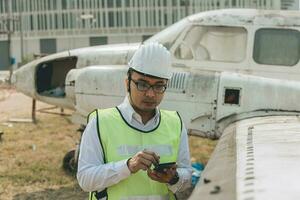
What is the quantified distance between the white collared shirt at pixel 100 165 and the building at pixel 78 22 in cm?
5442

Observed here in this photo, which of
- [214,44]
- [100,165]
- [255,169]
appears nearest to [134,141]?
[100,165]

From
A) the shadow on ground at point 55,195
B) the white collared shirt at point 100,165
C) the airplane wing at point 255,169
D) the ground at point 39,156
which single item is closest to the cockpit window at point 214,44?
the shadow on ground at point 55,195

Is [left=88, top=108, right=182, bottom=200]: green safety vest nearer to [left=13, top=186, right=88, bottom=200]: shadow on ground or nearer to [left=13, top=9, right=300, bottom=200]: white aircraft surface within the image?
[left=13, top=9, right=300, bottom=200]: white aircraft surface

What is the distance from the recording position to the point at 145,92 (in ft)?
9.87

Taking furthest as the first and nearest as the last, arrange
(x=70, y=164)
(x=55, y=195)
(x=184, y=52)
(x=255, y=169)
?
(x=70, y=164), (x=184, y=52), (x=55, y=195), (x=255, y=169)

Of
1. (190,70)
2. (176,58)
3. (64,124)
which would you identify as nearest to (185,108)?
(190,70)

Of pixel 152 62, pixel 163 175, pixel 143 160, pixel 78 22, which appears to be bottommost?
pixel 78 22

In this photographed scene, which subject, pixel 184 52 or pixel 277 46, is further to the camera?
pixel 184 52

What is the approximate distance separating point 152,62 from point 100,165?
585 millimetres

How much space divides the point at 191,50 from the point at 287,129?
10.4 ft

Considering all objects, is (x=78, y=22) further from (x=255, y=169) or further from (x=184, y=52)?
(x=255, y=169)

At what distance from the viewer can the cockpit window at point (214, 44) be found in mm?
7887

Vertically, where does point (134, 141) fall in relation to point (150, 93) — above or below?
below

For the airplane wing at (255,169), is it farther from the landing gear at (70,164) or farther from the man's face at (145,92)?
the landing gear at (70,164)
